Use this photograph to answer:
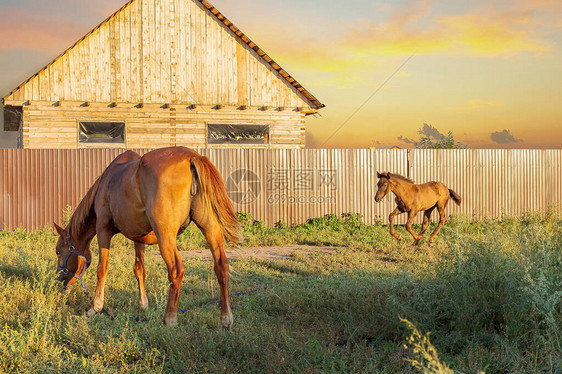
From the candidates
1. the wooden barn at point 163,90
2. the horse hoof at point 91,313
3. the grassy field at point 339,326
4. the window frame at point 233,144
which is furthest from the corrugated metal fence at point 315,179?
the horse hoof at point 91,313

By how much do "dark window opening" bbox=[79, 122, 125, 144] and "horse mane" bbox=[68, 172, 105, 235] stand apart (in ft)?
37.2

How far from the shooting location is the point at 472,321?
4180mm

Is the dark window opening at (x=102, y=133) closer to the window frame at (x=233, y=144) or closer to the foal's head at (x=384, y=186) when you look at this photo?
the window frame at (x=233, y=144)

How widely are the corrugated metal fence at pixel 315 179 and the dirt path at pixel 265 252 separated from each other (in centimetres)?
348

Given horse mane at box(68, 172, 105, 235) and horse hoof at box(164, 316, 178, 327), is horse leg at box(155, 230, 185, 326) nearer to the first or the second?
horse hoof at box(164, 316, 178, 327)

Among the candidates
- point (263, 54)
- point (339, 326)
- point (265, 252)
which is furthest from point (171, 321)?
point (263, 54)

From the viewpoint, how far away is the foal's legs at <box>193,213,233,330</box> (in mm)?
4715

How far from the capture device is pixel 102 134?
54.7 feet

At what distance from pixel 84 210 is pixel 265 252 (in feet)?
16.8

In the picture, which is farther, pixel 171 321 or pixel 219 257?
pixel 219 257

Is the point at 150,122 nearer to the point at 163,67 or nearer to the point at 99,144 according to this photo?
the point at 99,144

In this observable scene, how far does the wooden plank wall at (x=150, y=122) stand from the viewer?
52.3 ft

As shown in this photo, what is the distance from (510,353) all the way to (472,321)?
1.60 ft

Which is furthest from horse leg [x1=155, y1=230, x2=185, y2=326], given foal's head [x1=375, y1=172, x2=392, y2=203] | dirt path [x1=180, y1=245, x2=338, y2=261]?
foal's head [x1=375, y1=172, x2=392, y2=203]
